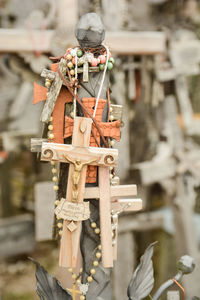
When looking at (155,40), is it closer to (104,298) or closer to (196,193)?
(196,193)

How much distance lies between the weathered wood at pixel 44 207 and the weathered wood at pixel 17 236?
0.42 metres

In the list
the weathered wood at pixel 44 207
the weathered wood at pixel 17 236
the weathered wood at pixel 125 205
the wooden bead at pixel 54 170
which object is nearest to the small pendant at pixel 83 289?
the weathered wood at pixel 125 205

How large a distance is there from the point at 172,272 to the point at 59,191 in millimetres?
2178

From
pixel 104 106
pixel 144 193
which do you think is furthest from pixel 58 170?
pixel 144 193

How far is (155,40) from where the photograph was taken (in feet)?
8.34

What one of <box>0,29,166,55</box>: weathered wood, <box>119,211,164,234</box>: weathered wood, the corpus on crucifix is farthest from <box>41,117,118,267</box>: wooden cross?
<box>119,211,164,234</box>: weathered wood

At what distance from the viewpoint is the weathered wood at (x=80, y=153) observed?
138 cm

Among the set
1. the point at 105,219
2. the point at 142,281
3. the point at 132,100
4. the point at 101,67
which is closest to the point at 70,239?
the point at 105,219

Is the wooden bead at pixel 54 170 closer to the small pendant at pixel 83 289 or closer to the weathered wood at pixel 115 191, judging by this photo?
the weathered wood at pixel 115 191

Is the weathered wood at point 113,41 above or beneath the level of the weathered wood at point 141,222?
above

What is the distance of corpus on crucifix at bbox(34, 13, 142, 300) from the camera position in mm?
1387

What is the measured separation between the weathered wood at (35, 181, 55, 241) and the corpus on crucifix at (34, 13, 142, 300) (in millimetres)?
1190

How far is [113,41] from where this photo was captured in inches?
96.1

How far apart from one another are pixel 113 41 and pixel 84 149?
47.7 inches
